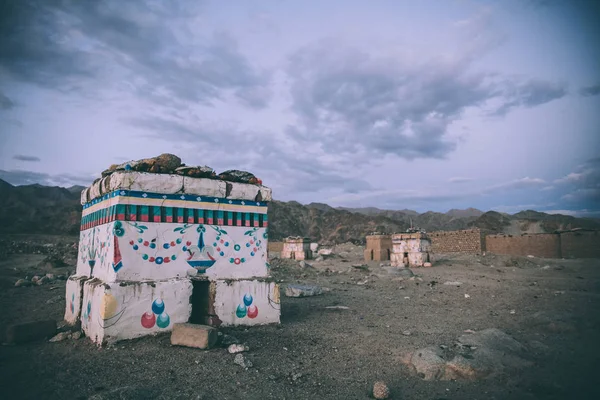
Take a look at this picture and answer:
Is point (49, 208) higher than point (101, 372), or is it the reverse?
point (49, 208)

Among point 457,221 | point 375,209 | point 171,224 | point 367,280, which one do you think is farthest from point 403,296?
point 375,209

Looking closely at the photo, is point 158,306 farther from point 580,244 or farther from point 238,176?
point 580,244

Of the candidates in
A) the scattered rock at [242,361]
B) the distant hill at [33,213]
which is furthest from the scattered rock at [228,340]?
the distant hill at [33,213]

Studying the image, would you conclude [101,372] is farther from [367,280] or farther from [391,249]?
[391,249]

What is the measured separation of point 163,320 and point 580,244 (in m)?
19.2

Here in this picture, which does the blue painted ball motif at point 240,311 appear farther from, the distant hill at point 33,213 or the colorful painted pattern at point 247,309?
the distant hill at point 33,213

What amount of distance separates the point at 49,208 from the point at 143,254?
40.3 m

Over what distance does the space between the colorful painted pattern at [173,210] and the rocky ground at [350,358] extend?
177cm

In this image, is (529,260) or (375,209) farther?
(375,209)

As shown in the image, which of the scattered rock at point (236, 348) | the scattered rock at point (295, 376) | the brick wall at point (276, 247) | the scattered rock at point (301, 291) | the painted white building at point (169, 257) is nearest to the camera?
the scattered rock at point (295, 376)

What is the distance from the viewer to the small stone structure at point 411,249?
1734 centimetres

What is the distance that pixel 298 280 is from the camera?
510 inches

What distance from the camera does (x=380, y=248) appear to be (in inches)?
793

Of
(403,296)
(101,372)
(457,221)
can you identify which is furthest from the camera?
(457,221)
